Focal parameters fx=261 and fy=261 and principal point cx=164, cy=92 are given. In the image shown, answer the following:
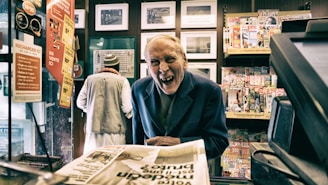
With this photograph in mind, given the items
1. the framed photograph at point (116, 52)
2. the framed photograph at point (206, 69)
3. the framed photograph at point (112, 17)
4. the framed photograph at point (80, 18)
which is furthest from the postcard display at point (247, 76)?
the framed photograph at point (80, 18)

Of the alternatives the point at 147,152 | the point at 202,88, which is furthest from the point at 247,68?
the point at 147,152

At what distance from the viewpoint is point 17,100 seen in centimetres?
94

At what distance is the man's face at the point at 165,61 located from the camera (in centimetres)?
105

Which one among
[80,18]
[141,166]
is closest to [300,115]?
[141,166]

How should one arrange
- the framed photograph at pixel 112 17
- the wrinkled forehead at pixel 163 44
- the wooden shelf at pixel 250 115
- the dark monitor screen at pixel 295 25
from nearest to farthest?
the dark monitor screen at pixel 295 25 → the wrinkled forehead at pixel 163 44 → the wooden shelf at pixel 250 115 → the framed photograph at pixel 112 17

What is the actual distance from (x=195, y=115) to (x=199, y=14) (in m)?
1.89

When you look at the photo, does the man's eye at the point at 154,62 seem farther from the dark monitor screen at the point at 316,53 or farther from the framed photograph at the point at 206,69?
the framed photograph at the point at 206,69

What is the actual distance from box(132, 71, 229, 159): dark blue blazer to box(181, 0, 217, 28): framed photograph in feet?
5.52

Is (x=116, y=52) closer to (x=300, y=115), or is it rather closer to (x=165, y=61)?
(x=165, y=61)

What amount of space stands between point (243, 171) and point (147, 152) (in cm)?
203

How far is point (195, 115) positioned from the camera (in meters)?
1.12

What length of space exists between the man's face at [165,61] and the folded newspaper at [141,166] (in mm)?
469

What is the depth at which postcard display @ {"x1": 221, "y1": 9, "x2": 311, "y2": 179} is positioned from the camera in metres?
2.32

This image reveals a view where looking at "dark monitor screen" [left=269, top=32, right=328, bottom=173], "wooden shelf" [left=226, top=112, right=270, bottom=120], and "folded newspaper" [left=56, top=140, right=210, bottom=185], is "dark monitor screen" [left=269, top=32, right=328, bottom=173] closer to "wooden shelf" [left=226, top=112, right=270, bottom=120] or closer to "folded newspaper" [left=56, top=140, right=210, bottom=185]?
"folded newspaper" [left=56, top=140, right=210, bottom=185]
